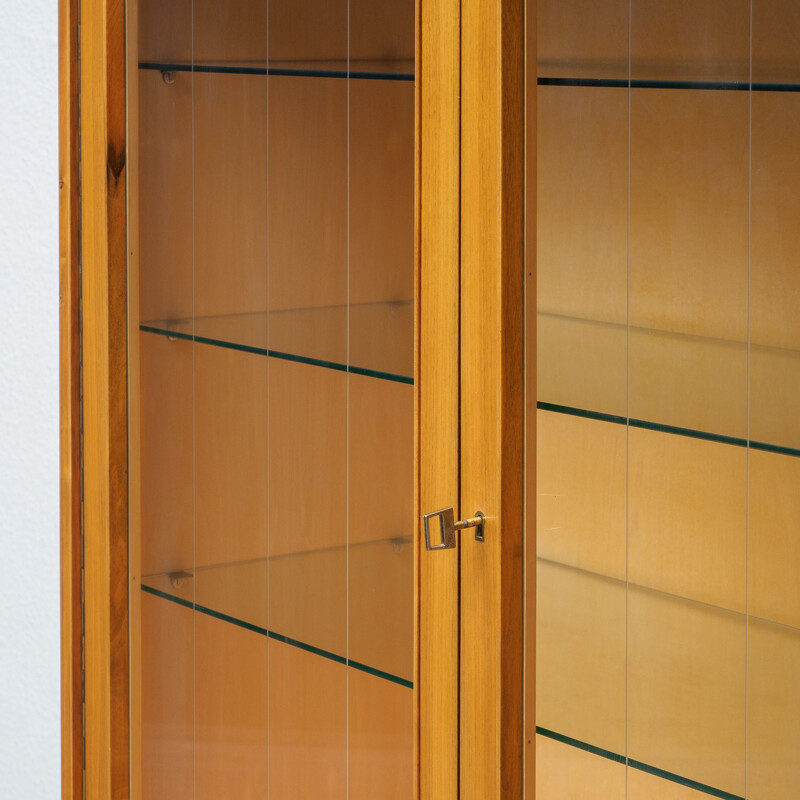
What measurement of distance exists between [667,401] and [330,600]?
354 mm

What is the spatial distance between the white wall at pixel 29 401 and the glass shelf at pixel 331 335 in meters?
0.26

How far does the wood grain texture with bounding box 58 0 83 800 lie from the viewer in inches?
44.0

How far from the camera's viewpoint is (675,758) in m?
0.71

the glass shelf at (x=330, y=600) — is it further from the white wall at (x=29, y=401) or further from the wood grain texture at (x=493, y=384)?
the white wall at (x=29, y=401)

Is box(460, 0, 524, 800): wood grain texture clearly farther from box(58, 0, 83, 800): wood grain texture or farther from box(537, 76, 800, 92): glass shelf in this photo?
box(58, 0, 83, 800): wood grain texture

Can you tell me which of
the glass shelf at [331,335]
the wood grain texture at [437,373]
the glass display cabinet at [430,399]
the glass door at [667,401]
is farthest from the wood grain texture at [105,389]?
the glass door at [667,401]

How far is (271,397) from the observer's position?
38.3 inches

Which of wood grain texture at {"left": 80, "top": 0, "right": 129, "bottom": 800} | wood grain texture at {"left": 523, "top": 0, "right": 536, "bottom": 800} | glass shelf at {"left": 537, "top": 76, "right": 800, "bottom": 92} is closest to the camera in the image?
glass shelf at {"left": 537, "top": 76, "right": 800, "bottom": 92}

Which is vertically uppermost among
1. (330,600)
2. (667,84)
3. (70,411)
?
(667,84)

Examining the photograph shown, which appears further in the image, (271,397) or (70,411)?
(70,411)

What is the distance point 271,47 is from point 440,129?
22cm

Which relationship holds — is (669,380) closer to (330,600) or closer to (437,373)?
(437,373)

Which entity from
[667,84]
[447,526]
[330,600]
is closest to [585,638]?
[447,526]

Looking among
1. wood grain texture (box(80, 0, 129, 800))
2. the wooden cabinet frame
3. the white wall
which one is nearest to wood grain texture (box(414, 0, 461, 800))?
the wooden cabinet frame
